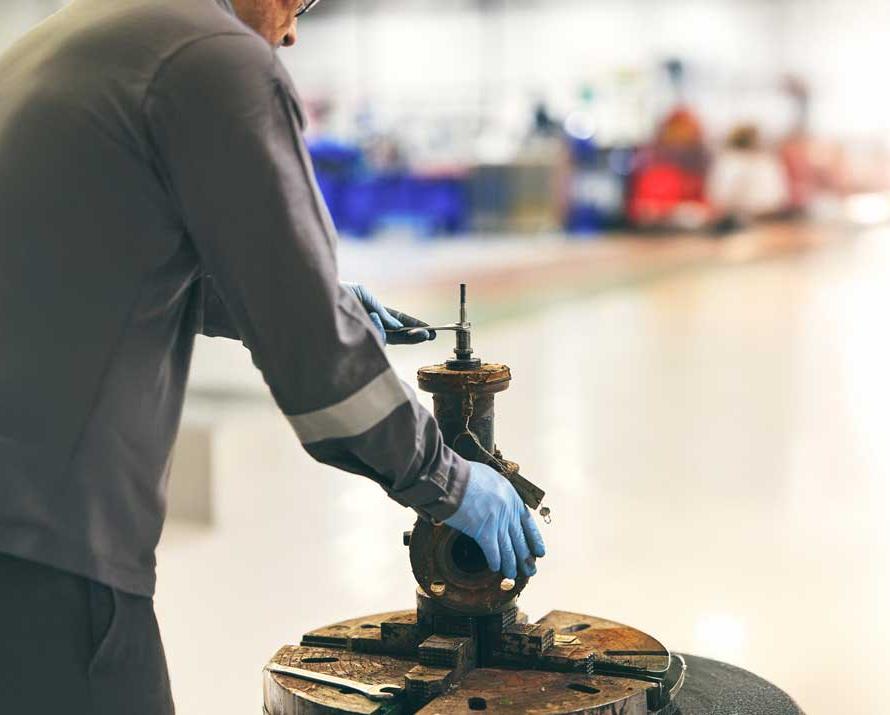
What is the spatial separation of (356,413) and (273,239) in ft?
0.69

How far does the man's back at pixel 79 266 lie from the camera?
1.42 m

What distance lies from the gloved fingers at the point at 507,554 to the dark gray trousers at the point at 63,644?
452 mm

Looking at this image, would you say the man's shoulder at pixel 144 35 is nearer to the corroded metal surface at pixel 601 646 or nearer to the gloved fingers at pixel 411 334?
the gloved fingers at pixel 411 334

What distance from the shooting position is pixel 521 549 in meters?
1.66

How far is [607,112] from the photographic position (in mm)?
13844

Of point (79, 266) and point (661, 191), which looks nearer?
point (79, 266)

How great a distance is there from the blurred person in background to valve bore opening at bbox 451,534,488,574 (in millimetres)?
10833

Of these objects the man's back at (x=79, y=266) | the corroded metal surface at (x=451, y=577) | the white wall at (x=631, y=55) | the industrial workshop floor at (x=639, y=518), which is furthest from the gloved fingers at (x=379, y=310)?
the white wall at (x=631, y=55)

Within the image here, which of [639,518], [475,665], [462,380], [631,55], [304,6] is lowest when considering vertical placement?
[639,518]

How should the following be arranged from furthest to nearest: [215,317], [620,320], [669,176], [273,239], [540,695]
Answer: [669,176]
[620,320]
[215,317]
[540,695]
[273,239]

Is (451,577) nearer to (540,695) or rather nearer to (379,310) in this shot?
(540,695)

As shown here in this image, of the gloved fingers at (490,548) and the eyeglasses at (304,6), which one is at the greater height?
the eyeglasses at (304,6)

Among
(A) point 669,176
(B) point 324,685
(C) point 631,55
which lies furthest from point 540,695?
(C) point 631,55

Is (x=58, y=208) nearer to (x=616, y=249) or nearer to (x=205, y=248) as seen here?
(x=205, y=248)
